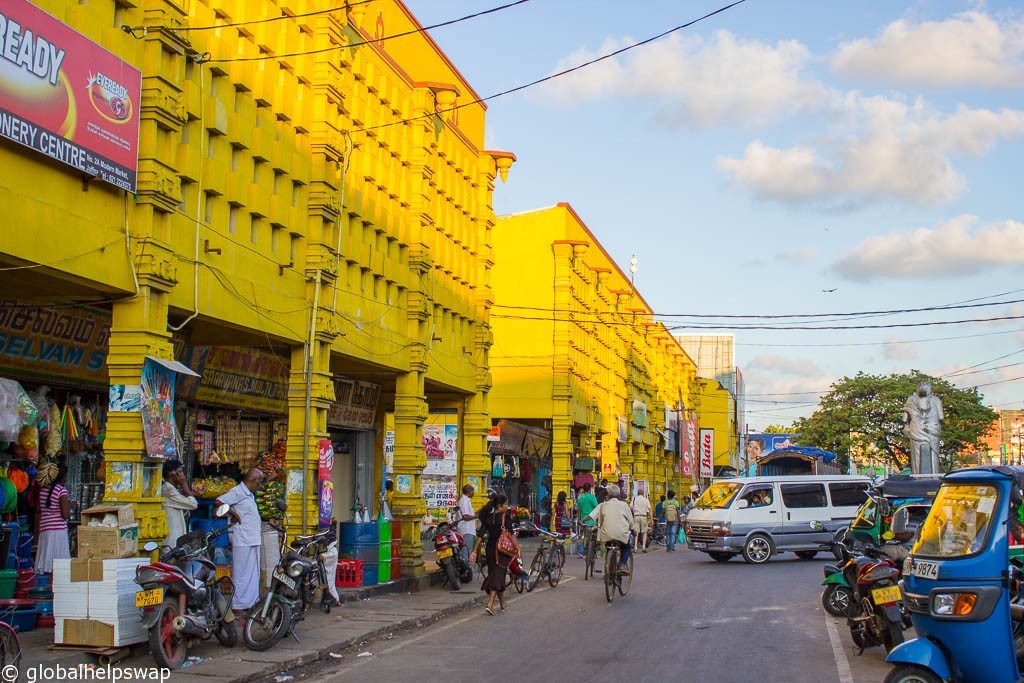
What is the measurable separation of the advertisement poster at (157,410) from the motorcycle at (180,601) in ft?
3.94

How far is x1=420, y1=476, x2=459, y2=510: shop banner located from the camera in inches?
1085

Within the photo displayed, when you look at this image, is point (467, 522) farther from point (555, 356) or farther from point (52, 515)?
point (555, 356)

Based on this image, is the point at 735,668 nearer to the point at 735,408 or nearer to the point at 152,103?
the point at 152,103

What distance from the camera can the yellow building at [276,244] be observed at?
11906 millimetres

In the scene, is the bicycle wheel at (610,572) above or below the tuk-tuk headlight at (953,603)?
below

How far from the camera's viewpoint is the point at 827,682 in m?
10.2

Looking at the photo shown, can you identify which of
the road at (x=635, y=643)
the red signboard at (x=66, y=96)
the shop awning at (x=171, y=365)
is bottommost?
the road at (x=635, y=643)

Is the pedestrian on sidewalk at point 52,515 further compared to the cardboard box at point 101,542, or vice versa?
the pedestrian on sidewalk at point 52,515

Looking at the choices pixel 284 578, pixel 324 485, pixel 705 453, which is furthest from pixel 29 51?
pixel 705 453

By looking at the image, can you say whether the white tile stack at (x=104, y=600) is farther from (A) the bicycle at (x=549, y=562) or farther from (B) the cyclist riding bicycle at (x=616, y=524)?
(A) the bicycle at (x=549, y=562)

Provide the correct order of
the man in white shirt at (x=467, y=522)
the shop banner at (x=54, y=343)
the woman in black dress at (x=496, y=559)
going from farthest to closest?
the man in white shirt at (x=467, y=522), the woman in black dress at (x=496, y=559), the shop banner at (x=54, y=343)

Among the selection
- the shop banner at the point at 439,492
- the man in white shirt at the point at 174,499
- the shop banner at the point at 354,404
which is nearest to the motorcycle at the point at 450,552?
the shop banner at the point at 354,404

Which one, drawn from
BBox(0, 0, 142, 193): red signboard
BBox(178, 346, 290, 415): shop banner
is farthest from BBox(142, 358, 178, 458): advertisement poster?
BBox(178, 346, 290, 415): shop banner

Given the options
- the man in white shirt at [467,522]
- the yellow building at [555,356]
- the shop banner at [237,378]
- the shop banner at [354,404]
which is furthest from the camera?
the yellow building at [555,356]
